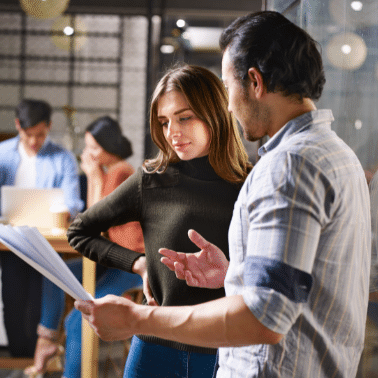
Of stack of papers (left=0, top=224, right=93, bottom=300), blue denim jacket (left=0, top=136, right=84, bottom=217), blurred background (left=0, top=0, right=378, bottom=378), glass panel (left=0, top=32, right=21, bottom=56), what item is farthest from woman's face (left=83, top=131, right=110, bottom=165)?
glass panel (left=0, top=32, right=21, bottom=56)

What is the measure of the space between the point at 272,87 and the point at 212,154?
1.78ft

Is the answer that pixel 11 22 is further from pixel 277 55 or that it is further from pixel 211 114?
pixel 277 55

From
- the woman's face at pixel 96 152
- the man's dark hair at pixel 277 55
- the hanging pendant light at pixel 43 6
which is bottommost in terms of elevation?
the woman's face at pixel 96 152

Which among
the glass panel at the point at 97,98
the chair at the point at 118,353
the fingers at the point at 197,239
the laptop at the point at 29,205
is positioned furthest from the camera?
the glass panel at the point at 97,98

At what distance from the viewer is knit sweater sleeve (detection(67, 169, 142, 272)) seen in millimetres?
1262

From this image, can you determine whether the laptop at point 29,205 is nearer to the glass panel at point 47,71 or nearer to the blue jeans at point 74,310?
the blue jeans at point 74,310

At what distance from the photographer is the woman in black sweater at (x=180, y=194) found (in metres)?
1.17

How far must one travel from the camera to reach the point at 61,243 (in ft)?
8.19

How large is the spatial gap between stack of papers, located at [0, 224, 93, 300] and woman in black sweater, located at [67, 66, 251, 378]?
1.22 ft

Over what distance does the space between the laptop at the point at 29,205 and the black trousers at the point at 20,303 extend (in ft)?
1.10

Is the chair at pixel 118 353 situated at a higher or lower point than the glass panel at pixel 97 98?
lower

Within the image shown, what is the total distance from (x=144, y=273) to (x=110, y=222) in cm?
17

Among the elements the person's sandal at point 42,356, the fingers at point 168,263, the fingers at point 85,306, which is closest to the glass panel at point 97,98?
the person's sandal at point 42,356

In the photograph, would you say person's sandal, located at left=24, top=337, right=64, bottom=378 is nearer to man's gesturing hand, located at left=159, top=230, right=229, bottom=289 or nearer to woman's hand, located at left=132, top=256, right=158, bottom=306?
woman's hand, located at left=132, top=256, right=158, bottom=306
